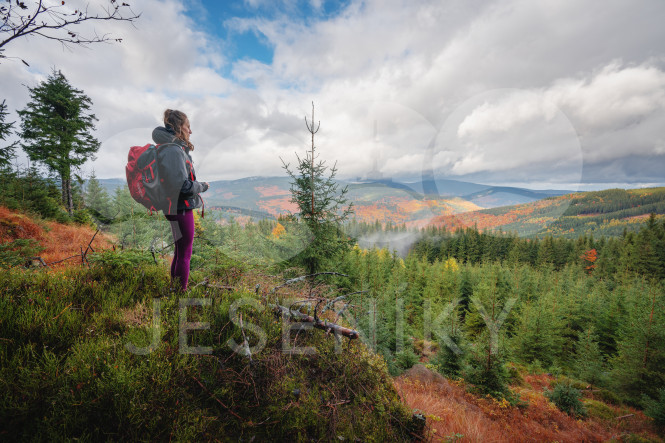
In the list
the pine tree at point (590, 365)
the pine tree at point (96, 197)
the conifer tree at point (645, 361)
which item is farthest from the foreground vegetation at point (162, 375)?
the pine tree at point (96, 197)

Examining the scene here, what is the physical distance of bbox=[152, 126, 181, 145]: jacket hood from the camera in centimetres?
338

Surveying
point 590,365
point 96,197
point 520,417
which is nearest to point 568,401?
point 520,417

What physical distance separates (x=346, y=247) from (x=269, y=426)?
1082 cm

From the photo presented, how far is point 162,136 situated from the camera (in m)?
3.38

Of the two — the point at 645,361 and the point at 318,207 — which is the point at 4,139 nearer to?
the point at 318,207

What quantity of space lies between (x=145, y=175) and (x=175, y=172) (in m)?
0.41

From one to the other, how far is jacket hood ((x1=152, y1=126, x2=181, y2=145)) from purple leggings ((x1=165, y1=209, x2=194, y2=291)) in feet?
3.40

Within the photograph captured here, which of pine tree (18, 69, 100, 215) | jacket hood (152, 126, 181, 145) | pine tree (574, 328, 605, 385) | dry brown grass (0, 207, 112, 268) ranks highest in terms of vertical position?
pine tree (18, 69, 100, 215)

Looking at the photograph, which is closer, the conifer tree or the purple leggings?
the purple leggings

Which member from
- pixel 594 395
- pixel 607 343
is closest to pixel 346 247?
pixel 594 395

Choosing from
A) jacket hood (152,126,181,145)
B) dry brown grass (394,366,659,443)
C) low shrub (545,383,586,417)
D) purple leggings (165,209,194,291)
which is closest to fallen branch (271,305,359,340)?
purple leggings (165,209,194,291)

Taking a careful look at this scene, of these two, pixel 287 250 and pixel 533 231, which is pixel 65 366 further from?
pixel 533 231

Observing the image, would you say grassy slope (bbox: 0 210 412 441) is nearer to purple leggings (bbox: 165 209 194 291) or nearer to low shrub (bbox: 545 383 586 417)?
purple leggings (bbox: 165 209 194 291)

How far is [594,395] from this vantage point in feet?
48.9
